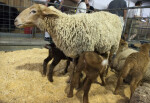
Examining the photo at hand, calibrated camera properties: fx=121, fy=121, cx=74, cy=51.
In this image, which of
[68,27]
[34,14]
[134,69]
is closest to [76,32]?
[68,27]

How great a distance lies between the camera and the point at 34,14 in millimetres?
2145

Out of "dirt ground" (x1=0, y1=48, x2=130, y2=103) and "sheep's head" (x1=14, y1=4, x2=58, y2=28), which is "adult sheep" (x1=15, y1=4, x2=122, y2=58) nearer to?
"sheep's head" (x1=14, y1=4, x2=58, y2=28)

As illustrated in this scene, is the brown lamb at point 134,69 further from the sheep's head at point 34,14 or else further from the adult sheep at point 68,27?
the sheep's head at point 34,14

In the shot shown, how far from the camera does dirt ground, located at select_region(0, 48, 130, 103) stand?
81.6 inches

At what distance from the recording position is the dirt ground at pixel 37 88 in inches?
81.6

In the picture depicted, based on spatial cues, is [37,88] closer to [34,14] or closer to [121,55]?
[34,14]

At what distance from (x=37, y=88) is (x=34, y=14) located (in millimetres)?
1394

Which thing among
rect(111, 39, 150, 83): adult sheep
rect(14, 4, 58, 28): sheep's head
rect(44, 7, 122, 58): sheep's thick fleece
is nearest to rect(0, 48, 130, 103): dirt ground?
rect(111, 39, 150, 83): adult sheep

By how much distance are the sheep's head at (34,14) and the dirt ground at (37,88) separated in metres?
1.17

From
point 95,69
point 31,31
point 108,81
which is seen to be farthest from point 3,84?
point 31,31

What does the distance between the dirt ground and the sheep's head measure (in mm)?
1172

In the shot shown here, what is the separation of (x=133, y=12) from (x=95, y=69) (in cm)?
390

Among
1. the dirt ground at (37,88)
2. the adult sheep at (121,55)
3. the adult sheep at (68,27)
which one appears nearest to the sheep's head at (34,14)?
the adult sheep at (68,27)

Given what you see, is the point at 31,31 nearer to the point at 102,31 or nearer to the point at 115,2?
the point at 115,2
